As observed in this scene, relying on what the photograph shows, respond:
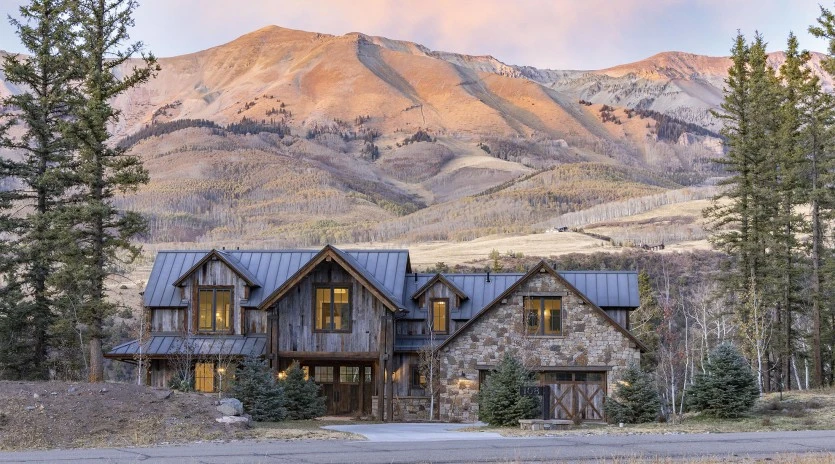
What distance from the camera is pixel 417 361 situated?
42906 millimetres

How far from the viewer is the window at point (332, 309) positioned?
4172cm

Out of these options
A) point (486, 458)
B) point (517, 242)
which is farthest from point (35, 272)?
point (517, 242)

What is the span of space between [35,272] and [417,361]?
1889 cm

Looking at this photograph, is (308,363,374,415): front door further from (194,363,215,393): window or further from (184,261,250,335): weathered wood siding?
(194,363,215,393): window

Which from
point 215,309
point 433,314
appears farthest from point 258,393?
point 433,314

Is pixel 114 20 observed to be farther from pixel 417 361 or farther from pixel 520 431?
pixel 520 431

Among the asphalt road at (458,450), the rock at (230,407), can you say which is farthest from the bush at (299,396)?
the asphalt road at (458,450)

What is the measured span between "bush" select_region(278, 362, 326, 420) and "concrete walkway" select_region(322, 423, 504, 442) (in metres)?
2.91

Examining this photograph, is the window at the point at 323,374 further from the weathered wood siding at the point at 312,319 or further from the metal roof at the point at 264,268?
the metal roof at the point at 264,268

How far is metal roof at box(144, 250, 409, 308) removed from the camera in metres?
43.9

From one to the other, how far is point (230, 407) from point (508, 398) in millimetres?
10241

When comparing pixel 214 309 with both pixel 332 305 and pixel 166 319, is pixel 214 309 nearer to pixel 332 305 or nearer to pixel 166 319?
pixel 166 319

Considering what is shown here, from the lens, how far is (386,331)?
135ft

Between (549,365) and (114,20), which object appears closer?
(114,20)
